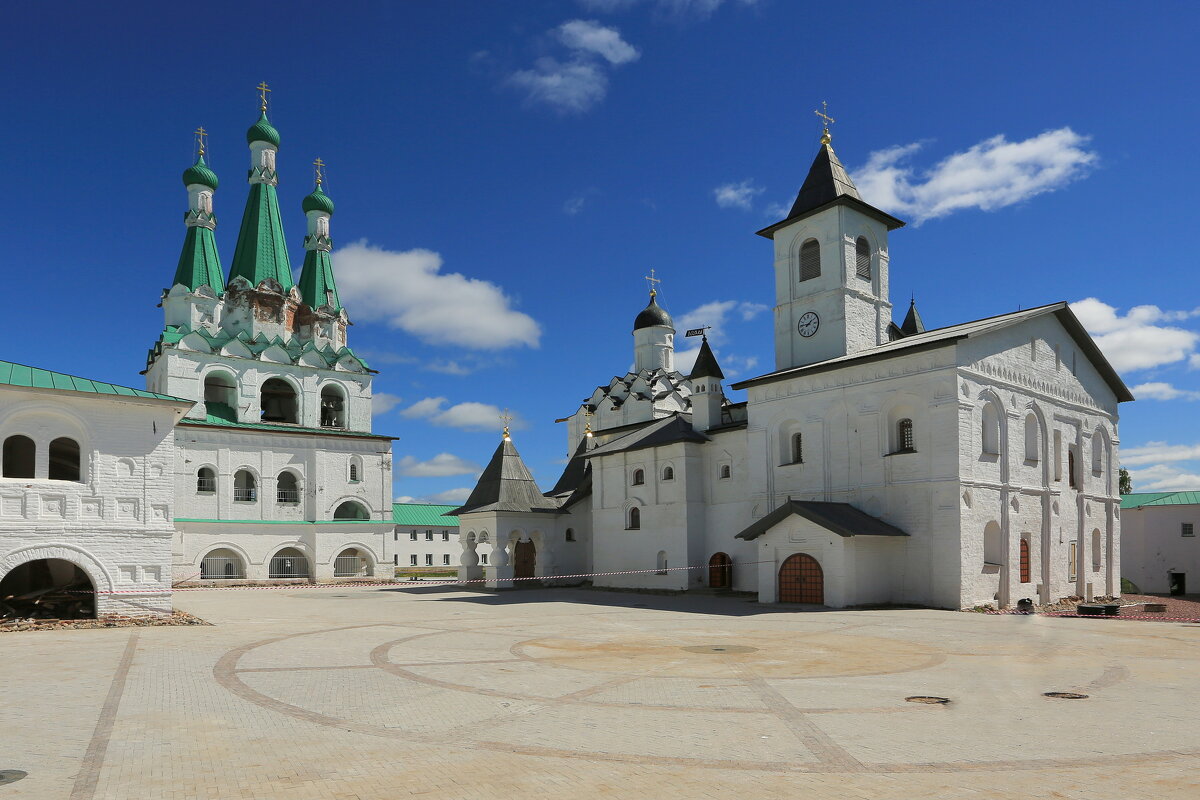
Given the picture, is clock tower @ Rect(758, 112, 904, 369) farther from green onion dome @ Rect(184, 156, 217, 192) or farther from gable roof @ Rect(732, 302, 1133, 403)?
green onion dome @ Rect(184, 156, 217, 192)

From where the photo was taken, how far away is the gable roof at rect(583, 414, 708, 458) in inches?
1280

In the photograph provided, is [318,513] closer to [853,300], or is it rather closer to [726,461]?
[726,461]

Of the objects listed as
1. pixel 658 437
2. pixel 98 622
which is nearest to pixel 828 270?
pixel 658 437

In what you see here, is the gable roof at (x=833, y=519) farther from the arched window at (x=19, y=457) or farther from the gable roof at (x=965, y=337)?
the arched window at (x=19, y=457)

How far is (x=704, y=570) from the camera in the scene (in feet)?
105

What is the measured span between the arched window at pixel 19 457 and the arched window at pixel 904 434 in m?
23.7

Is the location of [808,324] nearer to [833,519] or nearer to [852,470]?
[852,470]

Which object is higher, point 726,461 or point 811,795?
Result: point 726,461

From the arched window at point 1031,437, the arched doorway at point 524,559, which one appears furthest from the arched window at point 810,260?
the arched doorway at point 524,559

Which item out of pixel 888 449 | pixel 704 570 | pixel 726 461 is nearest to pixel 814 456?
pixel 888 449

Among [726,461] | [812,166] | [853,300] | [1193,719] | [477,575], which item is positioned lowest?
[477,575]

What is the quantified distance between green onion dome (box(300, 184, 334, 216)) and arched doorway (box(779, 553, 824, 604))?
3401cm

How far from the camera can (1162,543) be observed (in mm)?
38406

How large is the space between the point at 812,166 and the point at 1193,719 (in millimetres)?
25185
